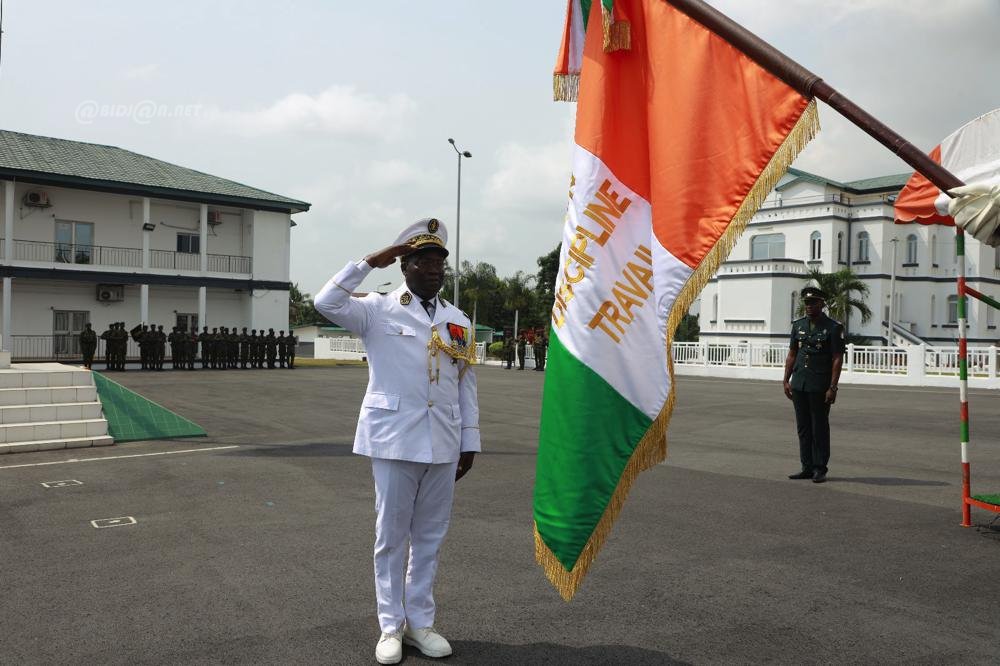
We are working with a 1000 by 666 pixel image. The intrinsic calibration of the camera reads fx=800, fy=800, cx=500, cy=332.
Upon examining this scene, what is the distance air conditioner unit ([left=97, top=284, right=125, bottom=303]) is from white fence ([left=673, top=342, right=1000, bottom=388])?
22.9 metres

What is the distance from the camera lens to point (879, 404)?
17250 mm

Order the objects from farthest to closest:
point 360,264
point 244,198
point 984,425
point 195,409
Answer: point 244,198 < point 195,409 < point 984,425 < point 360,264

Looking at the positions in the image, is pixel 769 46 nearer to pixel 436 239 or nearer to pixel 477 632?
pixel 436 239

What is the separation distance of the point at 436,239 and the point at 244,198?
111ft

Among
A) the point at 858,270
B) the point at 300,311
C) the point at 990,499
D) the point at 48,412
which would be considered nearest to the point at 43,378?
the point at 48,412

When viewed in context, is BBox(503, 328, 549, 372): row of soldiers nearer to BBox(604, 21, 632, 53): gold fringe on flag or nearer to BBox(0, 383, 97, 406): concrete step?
BBox(0, 383, 97, 406): concrete step

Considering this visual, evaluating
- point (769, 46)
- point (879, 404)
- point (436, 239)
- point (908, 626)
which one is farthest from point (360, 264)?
point (879, 404)

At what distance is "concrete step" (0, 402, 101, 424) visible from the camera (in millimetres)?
10156

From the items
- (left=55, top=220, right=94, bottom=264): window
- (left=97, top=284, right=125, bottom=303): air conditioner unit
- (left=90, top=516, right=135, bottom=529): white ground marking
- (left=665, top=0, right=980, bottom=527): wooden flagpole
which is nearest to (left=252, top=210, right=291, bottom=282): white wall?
(left=97, top=284, right=125, bottom=303): air conditioner unit

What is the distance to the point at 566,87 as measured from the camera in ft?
12.8

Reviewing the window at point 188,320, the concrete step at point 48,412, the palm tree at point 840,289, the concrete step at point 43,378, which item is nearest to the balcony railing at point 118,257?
the window at point 188,320

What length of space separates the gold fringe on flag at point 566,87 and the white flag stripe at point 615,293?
0.48m

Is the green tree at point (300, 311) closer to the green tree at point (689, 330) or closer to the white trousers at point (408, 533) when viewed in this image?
the green tree at point (689, 330)

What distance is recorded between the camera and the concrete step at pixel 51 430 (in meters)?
9.91
